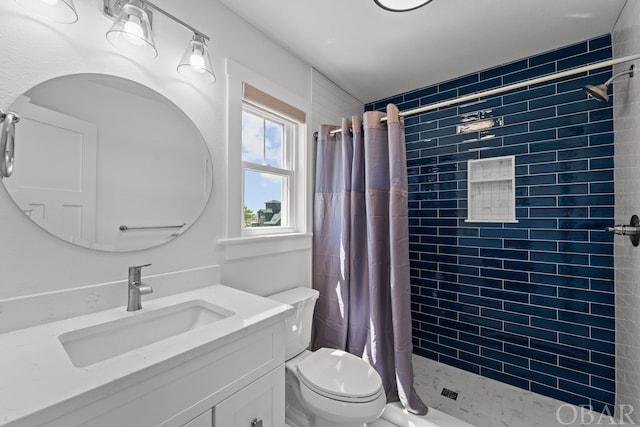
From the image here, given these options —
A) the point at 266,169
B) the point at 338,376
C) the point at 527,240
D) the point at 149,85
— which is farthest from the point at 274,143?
the point at 527,240

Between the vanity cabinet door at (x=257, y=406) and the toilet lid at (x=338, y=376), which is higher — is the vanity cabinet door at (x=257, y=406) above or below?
above

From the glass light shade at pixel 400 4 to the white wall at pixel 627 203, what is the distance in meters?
1.03

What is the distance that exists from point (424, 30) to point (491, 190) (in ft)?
4.14

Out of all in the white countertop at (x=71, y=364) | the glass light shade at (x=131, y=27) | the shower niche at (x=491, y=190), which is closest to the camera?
the white countertop at (x=71, y=364)

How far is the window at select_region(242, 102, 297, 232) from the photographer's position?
5.92 ft

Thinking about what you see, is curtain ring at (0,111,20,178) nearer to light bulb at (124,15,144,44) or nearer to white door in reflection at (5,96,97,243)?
white door in reflection at (5,96,97,243)

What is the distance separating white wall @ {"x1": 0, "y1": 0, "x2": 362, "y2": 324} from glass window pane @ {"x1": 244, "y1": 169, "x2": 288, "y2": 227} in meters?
0.25

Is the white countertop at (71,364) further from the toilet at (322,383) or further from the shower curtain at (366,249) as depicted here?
the shower curtain at (366,249)

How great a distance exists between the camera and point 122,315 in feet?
3.46

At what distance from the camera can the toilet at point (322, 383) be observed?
1300 millimetres

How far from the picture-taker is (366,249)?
6.61 feet

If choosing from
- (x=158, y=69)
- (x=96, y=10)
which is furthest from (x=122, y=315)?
(x=96, y=10)

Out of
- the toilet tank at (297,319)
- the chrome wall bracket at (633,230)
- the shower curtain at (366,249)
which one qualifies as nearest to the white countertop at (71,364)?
the toilet tank at (297,319)

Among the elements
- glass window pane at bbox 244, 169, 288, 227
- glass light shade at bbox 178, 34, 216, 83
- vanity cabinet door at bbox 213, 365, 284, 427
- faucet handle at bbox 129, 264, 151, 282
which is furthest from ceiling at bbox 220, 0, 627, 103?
vanity cabinet door at bbox 213, 365, 284, 427
